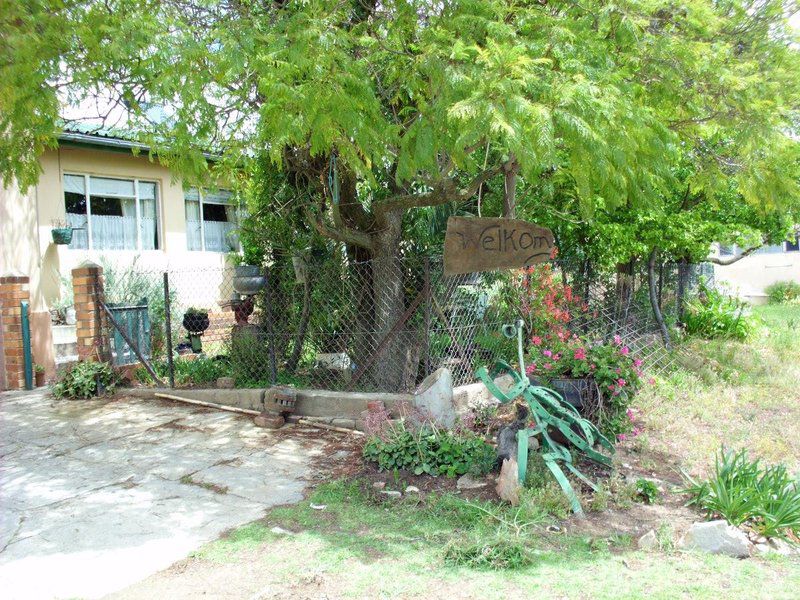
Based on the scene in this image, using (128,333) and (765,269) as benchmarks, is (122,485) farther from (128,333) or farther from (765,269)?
(765,269)

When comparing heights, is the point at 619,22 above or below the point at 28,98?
above

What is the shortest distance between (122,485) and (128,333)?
12.6ft

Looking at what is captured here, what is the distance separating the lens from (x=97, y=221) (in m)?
12.0

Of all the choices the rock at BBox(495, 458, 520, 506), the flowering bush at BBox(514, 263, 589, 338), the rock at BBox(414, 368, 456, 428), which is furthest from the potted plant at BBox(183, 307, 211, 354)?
the rock at BBox(495, 458, 520, 506)

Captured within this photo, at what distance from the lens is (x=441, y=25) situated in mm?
5465

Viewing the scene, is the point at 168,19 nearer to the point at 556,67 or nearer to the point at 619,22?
the point at 556,67

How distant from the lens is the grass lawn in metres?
3.24

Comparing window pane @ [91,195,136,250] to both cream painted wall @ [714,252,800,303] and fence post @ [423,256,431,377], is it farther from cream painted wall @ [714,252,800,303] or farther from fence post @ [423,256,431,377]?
cream painted wall @ [714,252,800,303]

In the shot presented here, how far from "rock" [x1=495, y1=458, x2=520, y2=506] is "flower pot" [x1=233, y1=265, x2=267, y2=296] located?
4.32m

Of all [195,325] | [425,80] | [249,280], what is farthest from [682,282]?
[195,325]

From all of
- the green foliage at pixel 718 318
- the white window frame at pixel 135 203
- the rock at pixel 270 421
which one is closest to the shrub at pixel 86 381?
the rock at pixel 270 421

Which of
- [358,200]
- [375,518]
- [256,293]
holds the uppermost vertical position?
[358,200]

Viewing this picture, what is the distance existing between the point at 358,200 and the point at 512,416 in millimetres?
3047

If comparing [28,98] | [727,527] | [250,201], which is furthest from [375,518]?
[250,201]
